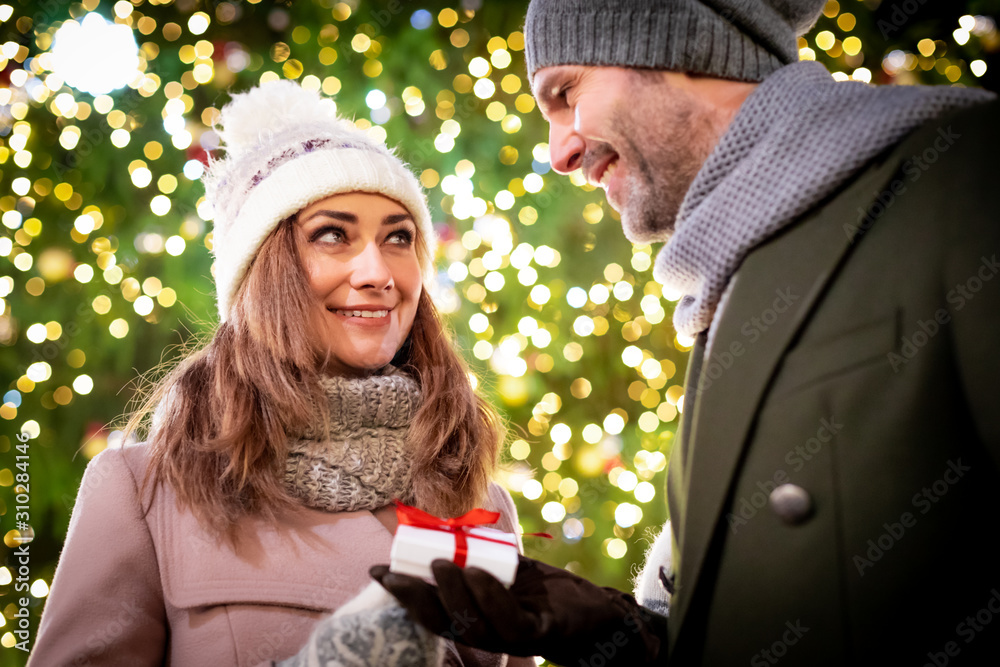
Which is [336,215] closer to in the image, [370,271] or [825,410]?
[370,271]

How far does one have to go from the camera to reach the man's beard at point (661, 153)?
4.00 feet

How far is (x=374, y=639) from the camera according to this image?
3.51 feet

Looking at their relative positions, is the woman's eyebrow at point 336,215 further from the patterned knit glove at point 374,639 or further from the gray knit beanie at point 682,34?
the patterned knit glove at point 374,639

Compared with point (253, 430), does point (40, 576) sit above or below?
below

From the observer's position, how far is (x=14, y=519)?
2.95 m

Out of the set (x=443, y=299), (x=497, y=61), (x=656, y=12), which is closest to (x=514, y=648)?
(x=656, y=12)

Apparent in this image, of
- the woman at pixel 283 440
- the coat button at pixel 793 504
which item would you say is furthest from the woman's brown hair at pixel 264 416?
the coat button at pixel 793 504

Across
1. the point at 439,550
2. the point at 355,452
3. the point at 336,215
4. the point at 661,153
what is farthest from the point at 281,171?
the point at 439,550

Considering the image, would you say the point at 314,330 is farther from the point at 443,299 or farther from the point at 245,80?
the point at 245,80

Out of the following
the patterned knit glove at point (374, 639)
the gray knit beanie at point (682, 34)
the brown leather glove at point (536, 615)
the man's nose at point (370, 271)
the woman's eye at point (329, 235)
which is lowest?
the patterned knit glove at point (374, 639)

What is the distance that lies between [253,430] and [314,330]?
0.26 meters

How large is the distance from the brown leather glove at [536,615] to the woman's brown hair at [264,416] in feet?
1.83

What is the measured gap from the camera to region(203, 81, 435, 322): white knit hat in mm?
1685

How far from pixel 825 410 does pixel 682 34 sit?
2.32 feet
